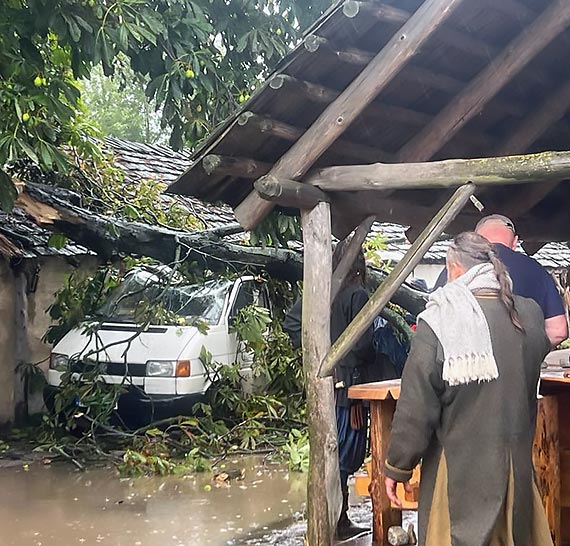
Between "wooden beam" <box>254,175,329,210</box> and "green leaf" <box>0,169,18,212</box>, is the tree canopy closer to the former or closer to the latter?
"green leaf" <box>0,169,18,212</box>

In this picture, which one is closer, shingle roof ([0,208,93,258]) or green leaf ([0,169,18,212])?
green leaf ([0,169,18,212])

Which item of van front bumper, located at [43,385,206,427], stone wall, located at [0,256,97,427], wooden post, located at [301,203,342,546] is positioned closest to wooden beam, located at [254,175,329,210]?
wooden post, located at [301,203,342,546]

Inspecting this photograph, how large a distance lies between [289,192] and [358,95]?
708mm

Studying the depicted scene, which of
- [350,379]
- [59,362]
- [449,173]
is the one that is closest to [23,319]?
[59,362]

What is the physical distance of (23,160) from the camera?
10.2 metres

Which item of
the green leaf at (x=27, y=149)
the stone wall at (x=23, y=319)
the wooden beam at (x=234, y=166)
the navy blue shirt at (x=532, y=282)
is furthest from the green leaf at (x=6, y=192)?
the navy blue shirt at (x=532, y=282)

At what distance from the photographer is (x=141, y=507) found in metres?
7.53

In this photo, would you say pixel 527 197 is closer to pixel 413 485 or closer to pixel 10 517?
pixel 413 485

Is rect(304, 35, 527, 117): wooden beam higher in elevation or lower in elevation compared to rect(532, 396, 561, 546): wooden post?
higher

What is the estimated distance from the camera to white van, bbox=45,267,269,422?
9719 mm

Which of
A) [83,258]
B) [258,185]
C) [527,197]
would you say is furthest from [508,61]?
[83,258]

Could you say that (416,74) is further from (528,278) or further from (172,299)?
(172,299)

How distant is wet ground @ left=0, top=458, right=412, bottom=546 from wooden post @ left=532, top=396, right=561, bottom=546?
2097 millimetres

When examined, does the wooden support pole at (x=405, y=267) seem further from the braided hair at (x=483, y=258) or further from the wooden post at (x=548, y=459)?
the wooden post at (x=548, y=459)
